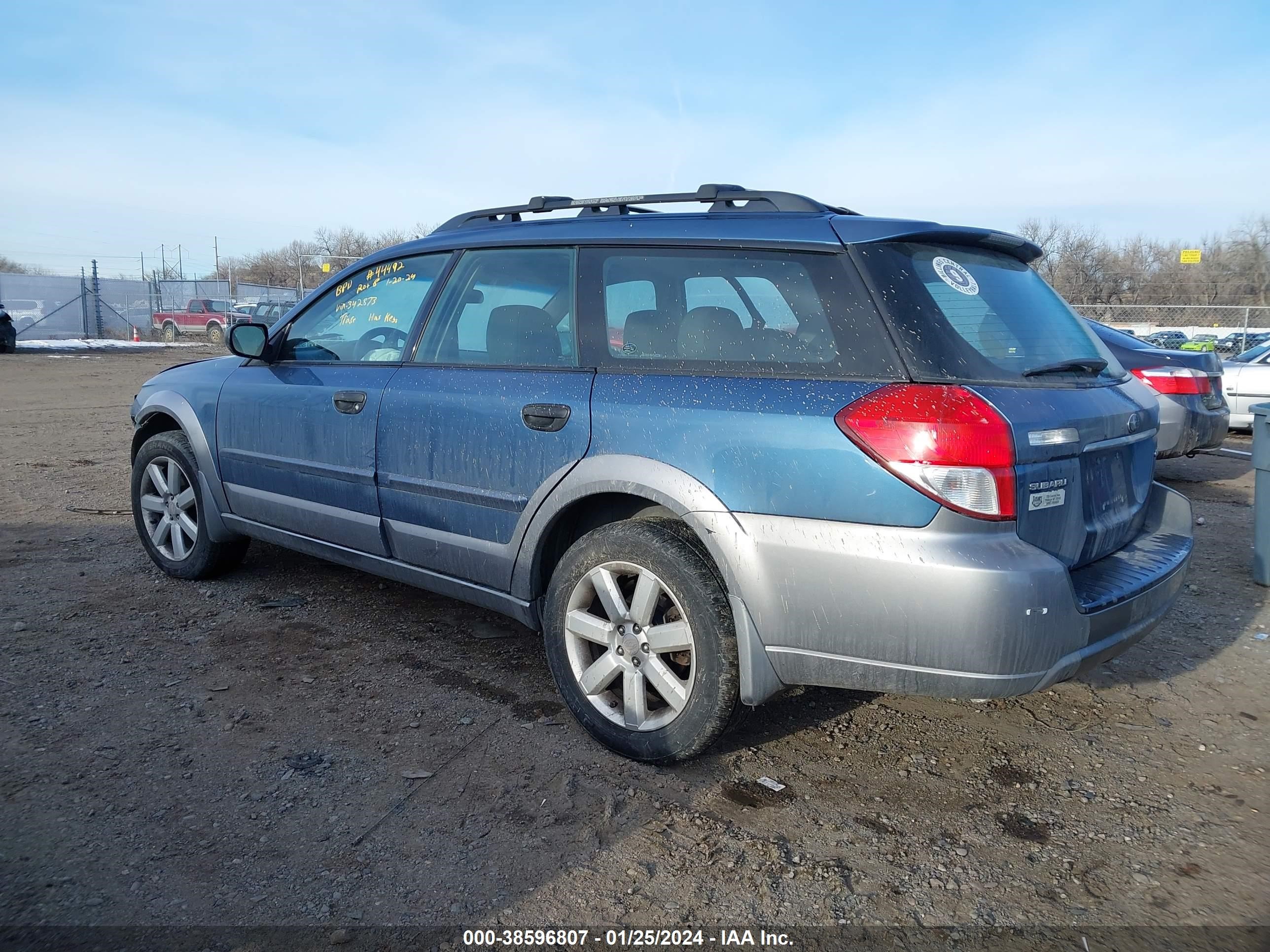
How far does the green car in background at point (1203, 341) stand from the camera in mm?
21125

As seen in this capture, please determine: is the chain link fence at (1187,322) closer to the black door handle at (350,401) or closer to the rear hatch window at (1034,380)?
the rear hatch window at (1034,380)

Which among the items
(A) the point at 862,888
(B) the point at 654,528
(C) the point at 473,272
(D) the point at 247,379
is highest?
(C) the point at 473,272

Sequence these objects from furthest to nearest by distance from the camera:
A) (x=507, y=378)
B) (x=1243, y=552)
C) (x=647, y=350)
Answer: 1. (x=1243, y=552)
2. (x=507, y=378)
3. (x=647, y=350)

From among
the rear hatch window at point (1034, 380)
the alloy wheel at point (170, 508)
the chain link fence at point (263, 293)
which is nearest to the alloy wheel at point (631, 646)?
the rear hatch window at point (1034, 380)

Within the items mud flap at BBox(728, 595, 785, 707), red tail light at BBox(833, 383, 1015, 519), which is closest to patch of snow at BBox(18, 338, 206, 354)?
mud flap at BBox(728, 595, 785, 707)

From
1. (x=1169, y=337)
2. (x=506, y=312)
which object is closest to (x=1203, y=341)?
(x=1169, y=337)

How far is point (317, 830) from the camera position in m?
2.61

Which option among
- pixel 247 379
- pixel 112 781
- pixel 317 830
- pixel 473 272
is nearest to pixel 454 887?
pixel 317 830

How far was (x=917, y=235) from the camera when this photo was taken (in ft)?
9.29

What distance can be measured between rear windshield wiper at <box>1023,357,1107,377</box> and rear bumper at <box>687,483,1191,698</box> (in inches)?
22.0

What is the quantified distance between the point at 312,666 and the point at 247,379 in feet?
4.89

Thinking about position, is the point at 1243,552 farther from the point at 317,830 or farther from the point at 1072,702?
the point at 317,830

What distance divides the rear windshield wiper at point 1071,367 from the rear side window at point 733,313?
48 centimetres

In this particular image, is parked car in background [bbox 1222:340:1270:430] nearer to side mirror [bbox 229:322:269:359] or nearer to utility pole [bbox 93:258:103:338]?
side mirror [bbox 229:322:269:359]
